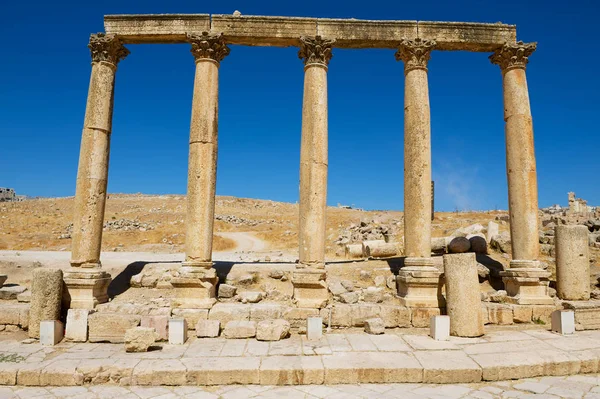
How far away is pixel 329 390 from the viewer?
652cm

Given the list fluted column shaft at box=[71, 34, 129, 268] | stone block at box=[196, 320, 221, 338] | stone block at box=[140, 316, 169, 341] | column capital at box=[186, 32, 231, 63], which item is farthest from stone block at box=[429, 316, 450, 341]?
column capital at box=[186, 32, 231, 63]

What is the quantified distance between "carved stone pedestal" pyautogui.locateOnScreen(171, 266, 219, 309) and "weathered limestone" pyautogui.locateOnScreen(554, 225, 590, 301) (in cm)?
954

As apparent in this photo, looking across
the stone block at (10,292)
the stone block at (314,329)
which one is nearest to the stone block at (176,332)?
the stone block at (314,329)

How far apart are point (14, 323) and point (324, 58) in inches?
413

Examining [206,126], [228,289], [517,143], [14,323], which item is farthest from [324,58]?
[14,323]

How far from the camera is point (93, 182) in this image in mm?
11336

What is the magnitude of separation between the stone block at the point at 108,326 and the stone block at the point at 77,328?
0.10m

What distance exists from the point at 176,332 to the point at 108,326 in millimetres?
1652

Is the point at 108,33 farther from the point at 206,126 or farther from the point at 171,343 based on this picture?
the point at 171,343

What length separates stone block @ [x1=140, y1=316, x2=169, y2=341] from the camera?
351 inches

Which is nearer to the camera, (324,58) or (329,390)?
(329,390)

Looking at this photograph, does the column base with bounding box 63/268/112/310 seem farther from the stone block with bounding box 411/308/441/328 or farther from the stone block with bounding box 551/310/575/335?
the stone block with bounding box 551/310/575/335

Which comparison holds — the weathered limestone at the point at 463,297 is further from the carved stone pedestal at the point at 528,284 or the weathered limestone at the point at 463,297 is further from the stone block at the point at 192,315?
the stone block at the point at 192,315

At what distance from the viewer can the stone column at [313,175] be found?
10750mm
